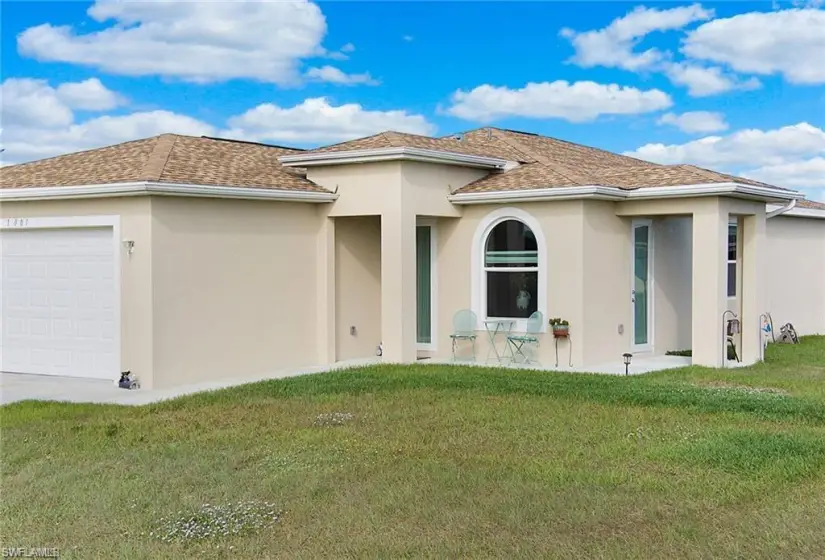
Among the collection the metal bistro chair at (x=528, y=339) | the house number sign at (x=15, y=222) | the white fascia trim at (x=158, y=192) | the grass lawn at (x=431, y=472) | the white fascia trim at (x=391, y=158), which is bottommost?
the grass lawn at (x=431, y=472)

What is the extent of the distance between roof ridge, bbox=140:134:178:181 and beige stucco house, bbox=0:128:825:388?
2.3 inches

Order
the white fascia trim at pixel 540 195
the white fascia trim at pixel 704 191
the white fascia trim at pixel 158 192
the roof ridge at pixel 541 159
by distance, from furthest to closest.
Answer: the roof ridge at pixel 541 159 < the white fascia trim at pixel 540 195 < the white fascia trim at pixel 704 191 < the white fascia trim at pixel 158 192

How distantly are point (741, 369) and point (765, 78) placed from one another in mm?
8736

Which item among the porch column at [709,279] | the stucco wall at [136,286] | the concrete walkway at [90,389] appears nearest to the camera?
the concrete walkway at [90,389]

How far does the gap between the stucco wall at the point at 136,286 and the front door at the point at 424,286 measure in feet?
18.1

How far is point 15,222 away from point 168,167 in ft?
10.1

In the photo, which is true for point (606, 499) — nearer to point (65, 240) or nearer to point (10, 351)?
point (65, 240)

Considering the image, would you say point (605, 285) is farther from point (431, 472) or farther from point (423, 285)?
point (431, 472)

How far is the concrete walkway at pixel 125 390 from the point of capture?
12609 millimetres

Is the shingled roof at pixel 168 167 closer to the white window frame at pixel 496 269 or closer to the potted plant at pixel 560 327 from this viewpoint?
the white window frame at pixel 496 269

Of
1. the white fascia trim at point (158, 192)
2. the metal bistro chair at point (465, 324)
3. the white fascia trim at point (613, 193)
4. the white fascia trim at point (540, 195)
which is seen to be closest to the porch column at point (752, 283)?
the white fascia trim at point (613, 193)

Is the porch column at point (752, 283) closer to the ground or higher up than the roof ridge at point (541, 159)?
closer to the ground

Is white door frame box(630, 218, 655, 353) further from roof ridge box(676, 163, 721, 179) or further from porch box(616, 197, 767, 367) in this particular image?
roof ridge box(676, 163, 721, 179)

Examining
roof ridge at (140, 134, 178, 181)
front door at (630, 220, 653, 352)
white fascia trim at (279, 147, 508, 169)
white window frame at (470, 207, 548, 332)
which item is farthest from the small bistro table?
roof ridge at (140, 134, 178, 181)
